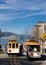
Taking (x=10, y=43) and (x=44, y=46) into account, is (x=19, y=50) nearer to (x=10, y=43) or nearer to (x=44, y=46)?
(x=10, y=43)

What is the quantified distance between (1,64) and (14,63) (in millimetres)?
1473

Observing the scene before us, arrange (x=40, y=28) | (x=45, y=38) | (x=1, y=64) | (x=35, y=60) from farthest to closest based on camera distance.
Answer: (x=40, y=28) < (x=45, y=38) < (x=35, y=60) < (x=1, y=64)

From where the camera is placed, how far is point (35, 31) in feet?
247

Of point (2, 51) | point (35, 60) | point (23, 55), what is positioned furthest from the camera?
point (2, 51)

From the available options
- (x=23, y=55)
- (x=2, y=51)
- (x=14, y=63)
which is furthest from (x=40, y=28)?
(x=14, y=63)

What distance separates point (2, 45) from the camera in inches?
2004

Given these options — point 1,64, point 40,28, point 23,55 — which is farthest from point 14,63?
point 40,28

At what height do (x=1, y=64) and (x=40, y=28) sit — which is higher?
(x=40, y=28)

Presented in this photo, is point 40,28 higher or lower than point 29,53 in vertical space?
higher

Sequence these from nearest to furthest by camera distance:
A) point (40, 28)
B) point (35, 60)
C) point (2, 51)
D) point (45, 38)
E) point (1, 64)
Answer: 1. point (1, 64)
2. point (35, 60)
3. point (2, 51)
4. point (45, 38)
5. point (40, 28)

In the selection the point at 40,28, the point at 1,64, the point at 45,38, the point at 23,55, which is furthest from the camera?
the point at 40,28

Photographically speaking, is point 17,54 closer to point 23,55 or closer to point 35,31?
point 23,55

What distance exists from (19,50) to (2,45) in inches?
378

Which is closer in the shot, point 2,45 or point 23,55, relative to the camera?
point 23,55
